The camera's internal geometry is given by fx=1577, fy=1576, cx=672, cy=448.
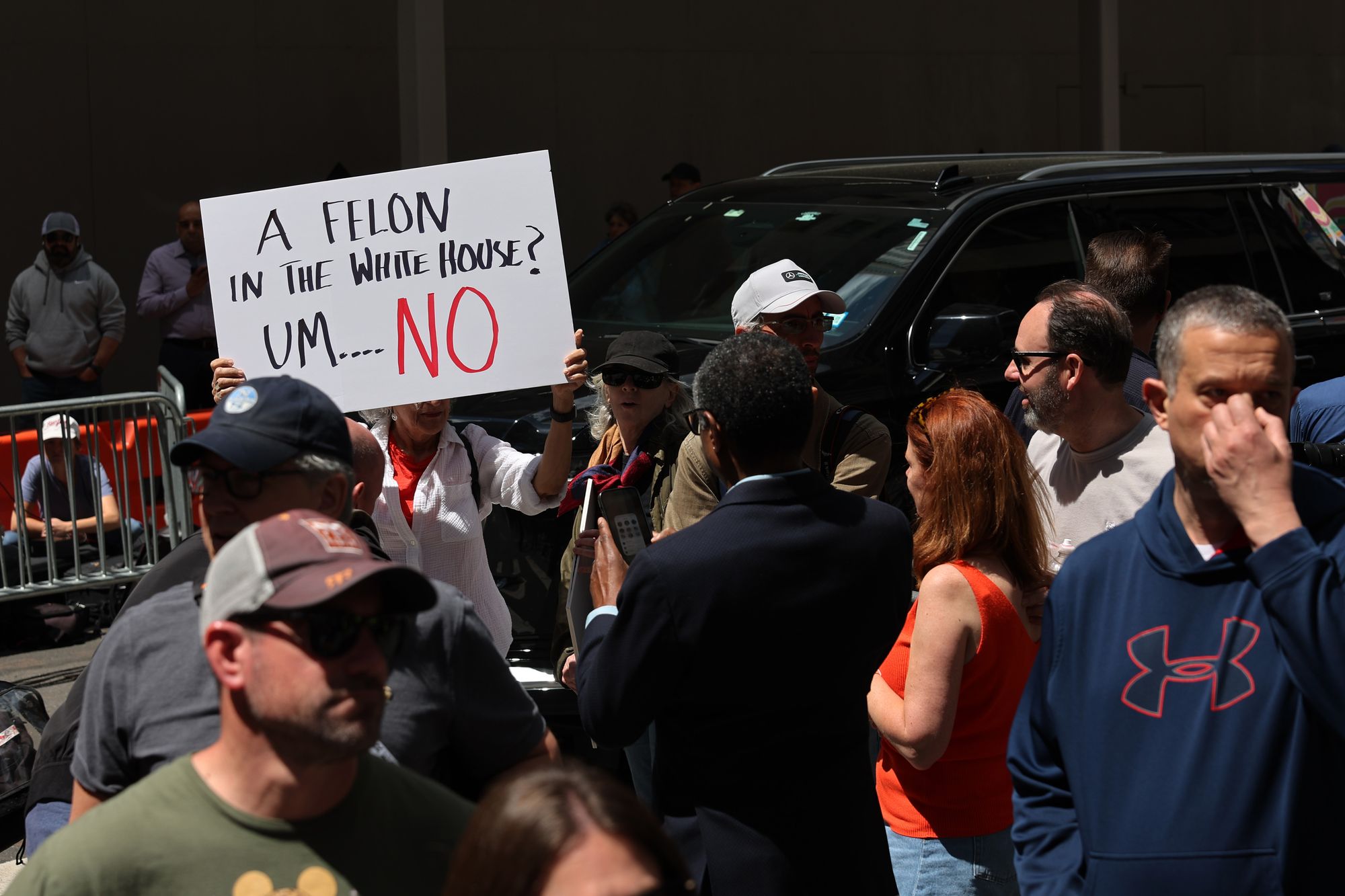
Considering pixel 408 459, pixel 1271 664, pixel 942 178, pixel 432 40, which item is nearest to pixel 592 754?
pixel 408 459

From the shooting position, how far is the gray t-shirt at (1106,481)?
3.69 meters

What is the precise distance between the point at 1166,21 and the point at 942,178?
1323cm

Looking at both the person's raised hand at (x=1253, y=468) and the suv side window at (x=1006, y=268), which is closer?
the person's raised hand at (x=1253, y=468)

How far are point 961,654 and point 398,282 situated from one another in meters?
1.98

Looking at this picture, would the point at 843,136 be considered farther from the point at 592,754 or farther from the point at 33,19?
the point at 592,754

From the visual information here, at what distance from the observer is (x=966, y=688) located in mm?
3227

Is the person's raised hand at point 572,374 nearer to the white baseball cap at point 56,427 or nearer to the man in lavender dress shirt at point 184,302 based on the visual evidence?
the white baseball cap at point 56,427

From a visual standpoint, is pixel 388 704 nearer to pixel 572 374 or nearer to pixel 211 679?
pixel 211 679

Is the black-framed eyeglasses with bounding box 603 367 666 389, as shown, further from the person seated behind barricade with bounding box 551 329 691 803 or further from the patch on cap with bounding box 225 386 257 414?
the patch on cap with bounding box 225 386 257 414

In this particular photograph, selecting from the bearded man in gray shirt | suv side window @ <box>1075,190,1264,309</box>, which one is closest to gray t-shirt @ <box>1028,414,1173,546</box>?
the bearded man in gray shirt

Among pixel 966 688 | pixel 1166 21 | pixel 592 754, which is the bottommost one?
pixel 592 754

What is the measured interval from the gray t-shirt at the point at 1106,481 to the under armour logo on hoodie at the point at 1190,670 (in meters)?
1.36

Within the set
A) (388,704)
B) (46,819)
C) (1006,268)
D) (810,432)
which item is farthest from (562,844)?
(1006,268)

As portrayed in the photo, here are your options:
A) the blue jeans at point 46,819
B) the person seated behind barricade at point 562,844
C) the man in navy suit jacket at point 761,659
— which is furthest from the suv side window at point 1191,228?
the person seated behind barricade at point 562,844
